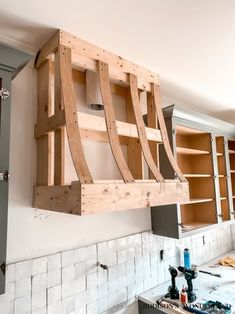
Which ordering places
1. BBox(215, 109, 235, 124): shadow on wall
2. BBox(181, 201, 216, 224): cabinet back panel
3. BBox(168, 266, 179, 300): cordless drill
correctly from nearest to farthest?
BBox(168, 266, 179, 300): cordless drill, BBox(181, 201, 216, 224): cabinet back panel, BBox(215, 109, 235, 124): shadow on wall

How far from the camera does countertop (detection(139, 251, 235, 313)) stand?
184 centimetres

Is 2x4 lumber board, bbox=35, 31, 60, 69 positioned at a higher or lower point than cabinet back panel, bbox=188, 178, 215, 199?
higher

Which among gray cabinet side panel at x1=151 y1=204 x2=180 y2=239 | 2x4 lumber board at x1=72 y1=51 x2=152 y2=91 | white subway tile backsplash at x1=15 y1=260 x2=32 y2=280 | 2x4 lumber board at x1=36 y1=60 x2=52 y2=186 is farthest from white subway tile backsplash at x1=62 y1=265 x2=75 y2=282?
2x4 lumber board at x1=72 y1=51 x2=152 y2=91

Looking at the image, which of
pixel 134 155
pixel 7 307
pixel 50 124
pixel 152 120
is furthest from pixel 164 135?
pixel 7 307

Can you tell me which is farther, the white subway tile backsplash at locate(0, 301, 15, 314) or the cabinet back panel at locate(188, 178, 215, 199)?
the cabinet back panel at locate(188, 178, 215, 199)

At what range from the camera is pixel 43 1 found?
1181 mm

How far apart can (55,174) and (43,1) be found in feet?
3.05

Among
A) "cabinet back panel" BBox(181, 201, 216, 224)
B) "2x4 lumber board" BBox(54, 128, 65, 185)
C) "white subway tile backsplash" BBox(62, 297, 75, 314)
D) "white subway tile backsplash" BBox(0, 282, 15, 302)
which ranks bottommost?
"white subway tile backsplash" BBox(62, 297, 75, 314)

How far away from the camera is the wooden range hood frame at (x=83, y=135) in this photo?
119 centimetres

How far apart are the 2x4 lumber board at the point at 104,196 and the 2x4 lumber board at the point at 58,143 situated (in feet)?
0.30

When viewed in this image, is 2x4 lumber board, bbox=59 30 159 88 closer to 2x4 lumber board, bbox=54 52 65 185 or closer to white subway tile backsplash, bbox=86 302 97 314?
2x4 lumber board, bbox=54 52 65 185

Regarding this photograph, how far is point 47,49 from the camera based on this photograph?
1.49 metres

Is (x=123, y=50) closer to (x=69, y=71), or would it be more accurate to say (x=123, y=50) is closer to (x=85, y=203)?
(x=69, y=71)

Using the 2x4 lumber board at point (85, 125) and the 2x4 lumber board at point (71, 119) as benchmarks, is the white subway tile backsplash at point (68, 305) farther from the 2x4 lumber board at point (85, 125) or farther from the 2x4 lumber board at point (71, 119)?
the 2x4 lumber board at point (85, 125)
